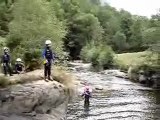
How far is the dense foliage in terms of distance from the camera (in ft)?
132

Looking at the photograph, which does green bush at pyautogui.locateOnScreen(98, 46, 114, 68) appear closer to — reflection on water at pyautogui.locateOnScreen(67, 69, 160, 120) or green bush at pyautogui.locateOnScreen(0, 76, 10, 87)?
reflection on water at pyautogui.locateOnScreen(67, 69, 160, 120)

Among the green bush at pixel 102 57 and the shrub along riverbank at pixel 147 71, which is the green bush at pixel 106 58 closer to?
the green bush at pixel 102 57

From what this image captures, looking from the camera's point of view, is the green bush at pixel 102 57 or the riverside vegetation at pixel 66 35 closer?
the riverside vegetation at pixel 66 35

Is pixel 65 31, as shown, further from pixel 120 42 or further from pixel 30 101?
pixel 120 42

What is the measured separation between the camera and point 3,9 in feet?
200

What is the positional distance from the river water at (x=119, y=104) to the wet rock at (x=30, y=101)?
30.5ft

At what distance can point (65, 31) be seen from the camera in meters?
48.5

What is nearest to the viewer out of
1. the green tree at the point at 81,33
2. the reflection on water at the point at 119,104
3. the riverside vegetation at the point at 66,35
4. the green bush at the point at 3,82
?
the green bush at the point at 3,82

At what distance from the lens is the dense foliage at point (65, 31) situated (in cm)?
4009

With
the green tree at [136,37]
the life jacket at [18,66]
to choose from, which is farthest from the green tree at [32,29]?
the green tree at [136,37]

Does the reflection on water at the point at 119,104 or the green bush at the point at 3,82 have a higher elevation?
the green bush at the point at 3,82

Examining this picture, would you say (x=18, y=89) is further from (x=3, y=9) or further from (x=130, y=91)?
(x=3, y=9)

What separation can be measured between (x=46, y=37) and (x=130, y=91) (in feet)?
54.6

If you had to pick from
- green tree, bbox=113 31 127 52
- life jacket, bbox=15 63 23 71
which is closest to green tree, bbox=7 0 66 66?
life jacket, bbox=15 63 23 71
